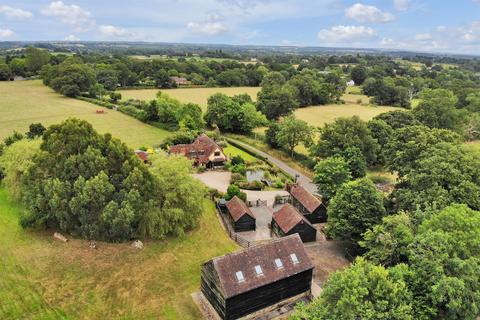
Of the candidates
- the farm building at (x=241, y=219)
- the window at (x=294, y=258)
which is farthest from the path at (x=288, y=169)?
the window at (x=294, y=258)

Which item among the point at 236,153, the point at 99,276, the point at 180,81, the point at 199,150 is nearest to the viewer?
the point at 99,276

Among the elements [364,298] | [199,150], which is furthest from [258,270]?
[199,150]

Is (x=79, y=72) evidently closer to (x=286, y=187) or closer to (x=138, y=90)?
(x=138, y=90)

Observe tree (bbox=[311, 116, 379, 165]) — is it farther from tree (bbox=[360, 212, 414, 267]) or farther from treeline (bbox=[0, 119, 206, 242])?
treeline (bbox=[0, 119, 206, 242])

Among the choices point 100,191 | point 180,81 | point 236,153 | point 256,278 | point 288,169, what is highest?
point 180,81

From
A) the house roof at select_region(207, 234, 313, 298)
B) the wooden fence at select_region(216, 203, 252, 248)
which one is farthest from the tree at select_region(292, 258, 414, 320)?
the wooden fence at select_region(216, 203, 252, 248)

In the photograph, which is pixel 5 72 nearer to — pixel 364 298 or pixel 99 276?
pixel 99 276

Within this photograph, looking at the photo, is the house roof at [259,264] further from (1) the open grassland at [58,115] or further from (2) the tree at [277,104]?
(2) the tree at [277,104]
